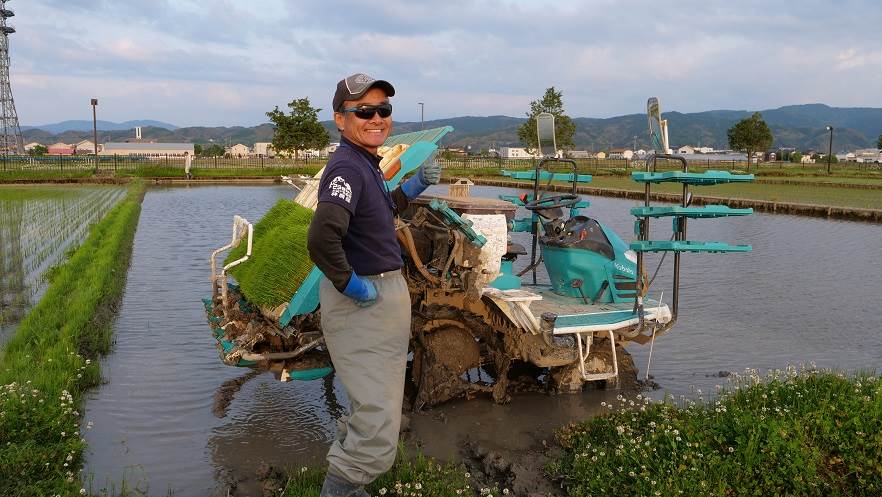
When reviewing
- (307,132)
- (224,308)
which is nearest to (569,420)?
(224,308)

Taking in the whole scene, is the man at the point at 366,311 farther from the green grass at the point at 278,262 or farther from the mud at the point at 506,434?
the green grass at the point at 278,262

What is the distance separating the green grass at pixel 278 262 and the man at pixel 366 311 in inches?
72.1

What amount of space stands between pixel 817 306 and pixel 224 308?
8.49 metres

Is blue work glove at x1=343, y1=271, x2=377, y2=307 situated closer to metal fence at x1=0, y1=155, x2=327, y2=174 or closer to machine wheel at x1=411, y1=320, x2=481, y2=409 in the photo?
machine wheel at x1=411, y1=320, x2=481, y2=409

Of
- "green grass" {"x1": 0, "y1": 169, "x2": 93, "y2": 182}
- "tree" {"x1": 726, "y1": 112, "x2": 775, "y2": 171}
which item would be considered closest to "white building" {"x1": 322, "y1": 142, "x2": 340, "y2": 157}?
"green grass" {"x1": 0, "y1": 169, "x2": 93, "y2": 182}

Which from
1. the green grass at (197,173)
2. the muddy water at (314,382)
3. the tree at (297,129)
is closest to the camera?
the muddy water at (314,382)

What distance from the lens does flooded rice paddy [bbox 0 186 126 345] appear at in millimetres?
10106

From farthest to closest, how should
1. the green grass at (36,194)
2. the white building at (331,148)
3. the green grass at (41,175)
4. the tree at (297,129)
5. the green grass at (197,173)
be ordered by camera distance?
the tree at (297,129) < the green grass at (197,173) < the green grass at (41,175) < the green grass at (36,194) < the white building at (331,148)

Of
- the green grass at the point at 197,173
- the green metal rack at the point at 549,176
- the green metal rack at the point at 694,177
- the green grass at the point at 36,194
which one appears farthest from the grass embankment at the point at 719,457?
the green grass at the point at 197,173

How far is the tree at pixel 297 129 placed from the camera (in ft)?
184

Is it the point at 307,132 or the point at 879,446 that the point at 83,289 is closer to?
the point at 879,446

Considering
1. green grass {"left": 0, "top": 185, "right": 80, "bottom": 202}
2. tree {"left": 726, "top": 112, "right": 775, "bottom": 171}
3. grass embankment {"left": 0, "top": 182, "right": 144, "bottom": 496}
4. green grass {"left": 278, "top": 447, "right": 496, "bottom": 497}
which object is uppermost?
tree {"left": 726, "top": 112, "right": 775, "bottom": 171}

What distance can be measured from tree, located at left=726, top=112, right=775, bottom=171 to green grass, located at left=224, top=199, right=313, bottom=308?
192 feet

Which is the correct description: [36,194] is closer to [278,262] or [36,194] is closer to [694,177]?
[278,262]
